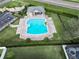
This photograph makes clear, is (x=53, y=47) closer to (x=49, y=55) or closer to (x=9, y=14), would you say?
(x=49, y=55)

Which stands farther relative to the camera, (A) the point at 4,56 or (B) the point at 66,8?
(B) the point at 66,8

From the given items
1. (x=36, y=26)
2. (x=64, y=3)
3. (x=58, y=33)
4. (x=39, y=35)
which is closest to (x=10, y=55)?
(x=39, y=35)

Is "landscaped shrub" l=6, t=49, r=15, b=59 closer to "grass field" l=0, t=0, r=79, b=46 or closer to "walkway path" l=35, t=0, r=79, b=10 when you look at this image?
"grass field" l=0, t=0, r=79, b=46

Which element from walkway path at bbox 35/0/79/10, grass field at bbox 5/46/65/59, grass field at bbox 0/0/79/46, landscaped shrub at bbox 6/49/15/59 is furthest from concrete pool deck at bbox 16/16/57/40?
walkway path at bbox 35/0/79/10

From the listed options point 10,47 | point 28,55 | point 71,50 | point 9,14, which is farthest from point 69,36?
point 9,14

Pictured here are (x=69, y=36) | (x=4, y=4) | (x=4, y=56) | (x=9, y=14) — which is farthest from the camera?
(x=4, y=4)

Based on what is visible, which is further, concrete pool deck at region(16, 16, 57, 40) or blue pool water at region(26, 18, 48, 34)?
blue pool water at region(26, 18, 48, 34)
